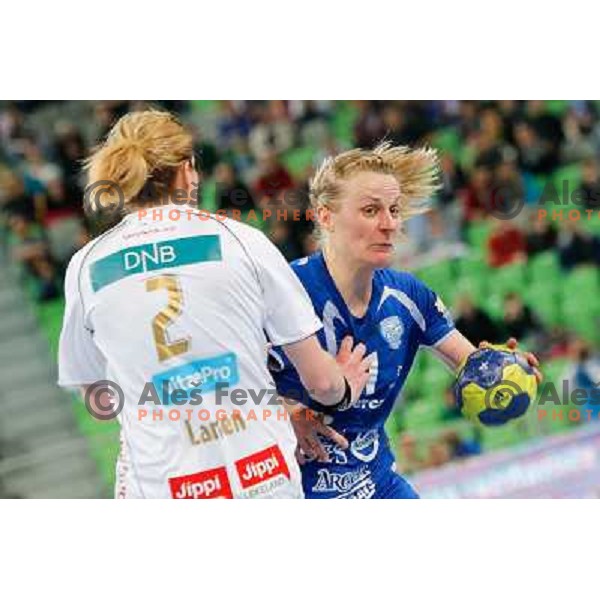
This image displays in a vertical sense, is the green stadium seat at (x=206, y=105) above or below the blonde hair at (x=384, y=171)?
above

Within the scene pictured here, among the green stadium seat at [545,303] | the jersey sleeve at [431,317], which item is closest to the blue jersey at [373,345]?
the jersey sleeve at [431,317]

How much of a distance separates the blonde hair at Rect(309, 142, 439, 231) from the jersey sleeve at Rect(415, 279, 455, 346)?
0.34 m

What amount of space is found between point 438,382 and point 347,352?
520 mm

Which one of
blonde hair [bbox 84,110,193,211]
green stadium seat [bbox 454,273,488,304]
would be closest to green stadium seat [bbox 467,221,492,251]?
green stadium seat [bbox 454,273,488,304]

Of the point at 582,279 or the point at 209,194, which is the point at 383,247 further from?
the point at 582,279

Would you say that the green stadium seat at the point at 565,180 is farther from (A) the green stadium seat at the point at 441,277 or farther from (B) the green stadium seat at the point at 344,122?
(B) the green stadium seat at the point at 344,122

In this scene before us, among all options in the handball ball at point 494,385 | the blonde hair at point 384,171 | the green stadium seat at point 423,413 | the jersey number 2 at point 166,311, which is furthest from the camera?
the green stadium seat at point 423,413

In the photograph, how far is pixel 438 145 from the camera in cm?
500

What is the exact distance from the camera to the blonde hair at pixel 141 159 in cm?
402

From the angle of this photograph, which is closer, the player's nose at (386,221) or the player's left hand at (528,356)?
the player's nose at (386,221)

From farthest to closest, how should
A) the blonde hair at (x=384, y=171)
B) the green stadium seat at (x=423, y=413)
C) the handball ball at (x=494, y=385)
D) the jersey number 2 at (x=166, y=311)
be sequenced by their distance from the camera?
the green stadium seat at (x=423, y=413), the blonde hair at (x=384, y=171), the handball ball at (x=494, y=385), the jersey number 2 at (x=166, y=311)

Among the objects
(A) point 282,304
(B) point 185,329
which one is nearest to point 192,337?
(B) point 185,329

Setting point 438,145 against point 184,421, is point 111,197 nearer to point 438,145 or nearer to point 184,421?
point 184,421

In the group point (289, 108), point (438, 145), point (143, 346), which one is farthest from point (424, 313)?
point (143, 346)
